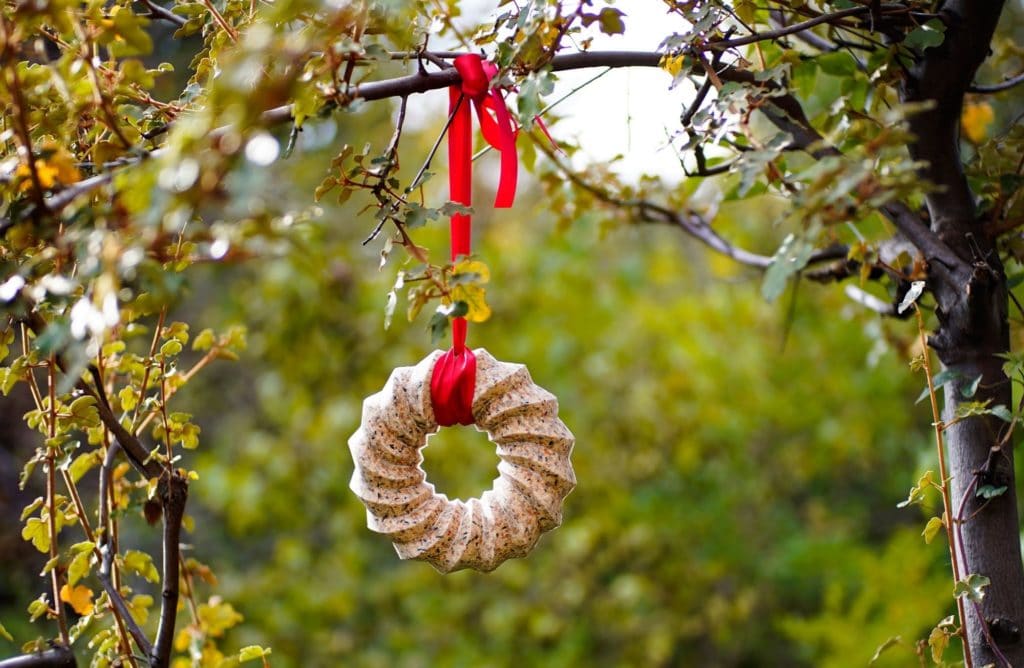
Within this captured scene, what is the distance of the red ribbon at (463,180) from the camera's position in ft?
2.76

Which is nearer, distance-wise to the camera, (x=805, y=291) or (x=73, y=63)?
(x=73, y=63)

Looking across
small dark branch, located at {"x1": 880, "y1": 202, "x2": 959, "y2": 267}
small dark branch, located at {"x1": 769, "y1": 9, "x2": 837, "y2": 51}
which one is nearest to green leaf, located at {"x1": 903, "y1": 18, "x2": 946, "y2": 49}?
small dark branch, located at {"x1": 880, "y1": 202, "x2": 959, "y2": 267}

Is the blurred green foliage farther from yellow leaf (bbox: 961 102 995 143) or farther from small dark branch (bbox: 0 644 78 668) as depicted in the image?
small dark branch (bbox: 0 644 78 668)

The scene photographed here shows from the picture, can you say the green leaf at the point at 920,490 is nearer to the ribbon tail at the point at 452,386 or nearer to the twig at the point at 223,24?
the ribbon tail at the point at 452,386

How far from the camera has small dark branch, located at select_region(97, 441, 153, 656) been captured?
881 millimetres

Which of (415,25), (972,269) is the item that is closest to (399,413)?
(415,25)

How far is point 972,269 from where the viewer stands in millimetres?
864

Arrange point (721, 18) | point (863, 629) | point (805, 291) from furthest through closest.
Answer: point (805, 291) < point (863, 629) < point (721, 18)

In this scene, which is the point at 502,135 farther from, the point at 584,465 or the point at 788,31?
the point at 584,465

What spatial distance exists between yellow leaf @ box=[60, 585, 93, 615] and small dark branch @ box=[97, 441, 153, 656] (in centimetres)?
2

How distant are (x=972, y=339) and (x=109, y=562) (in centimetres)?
78

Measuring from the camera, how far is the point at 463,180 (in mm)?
862

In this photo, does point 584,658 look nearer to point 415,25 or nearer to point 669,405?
point 669,405

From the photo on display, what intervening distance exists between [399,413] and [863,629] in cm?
203
